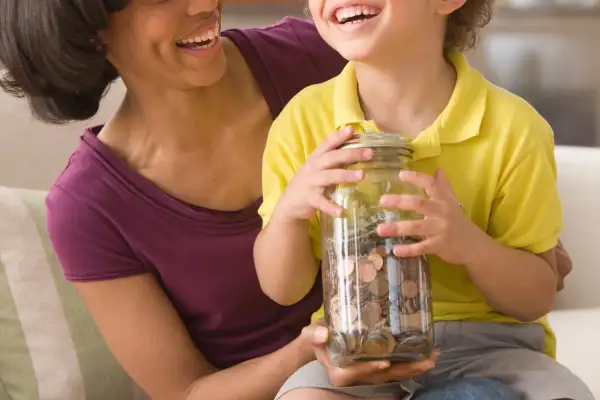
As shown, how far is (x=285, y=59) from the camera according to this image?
1.48 metres

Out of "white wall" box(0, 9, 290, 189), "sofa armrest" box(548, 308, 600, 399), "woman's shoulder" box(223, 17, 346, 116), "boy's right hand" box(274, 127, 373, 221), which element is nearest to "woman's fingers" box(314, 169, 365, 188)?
"boy's right hand" box(274, 127, 373, 221)

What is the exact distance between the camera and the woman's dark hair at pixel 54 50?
125 centimetres

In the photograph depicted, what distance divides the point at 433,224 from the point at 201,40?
54 centimetres

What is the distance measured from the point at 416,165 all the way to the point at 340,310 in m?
0.21

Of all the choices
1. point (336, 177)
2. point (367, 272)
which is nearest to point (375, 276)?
point (367, 272)

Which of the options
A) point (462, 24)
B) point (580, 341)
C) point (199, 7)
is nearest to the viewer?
point (462, 24)

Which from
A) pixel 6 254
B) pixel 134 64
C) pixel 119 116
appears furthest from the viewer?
pixel 6 254

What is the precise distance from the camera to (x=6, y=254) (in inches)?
62.8

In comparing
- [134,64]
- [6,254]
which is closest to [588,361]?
[134,64]

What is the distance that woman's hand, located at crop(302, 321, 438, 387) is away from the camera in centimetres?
97

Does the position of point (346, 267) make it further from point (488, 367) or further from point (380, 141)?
point (488, 367)

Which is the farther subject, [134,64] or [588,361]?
[588,361]

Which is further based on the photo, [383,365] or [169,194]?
[169,194]

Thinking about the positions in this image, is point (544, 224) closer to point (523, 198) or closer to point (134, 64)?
point (523, 198)
